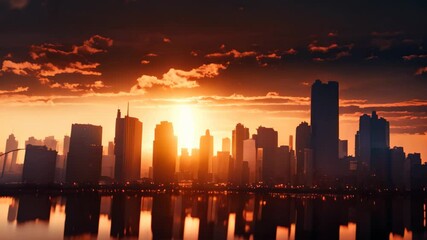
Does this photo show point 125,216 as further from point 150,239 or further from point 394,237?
point 394,237

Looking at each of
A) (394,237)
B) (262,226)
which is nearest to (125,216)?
(262,226)

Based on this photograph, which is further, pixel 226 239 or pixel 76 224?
pixel 76 224

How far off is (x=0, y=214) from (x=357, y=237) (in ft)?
261

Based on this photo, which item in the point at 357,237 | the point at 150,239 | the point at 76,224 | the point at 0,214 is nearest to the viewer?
the point at 150,239

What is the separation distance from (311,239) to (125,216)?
168 ft

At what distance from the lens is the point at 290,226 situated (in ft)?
369

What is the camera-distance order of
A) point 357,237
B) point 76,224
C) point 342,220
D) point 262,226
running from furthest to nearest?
point 342,220, point 262,226, point 76,224, point 357,237

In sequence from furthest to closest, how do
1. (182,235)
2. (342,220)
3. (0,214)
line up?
1. (342,220)
2. (0,214)
3. (182,235)

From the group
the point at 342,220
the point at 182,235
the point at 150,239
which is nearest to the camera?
the point at 150,239

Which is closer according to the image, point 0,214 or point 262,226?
point 262,226

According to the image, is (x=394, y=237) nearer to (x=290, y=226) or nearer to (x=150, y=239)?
(x=290, y=226)

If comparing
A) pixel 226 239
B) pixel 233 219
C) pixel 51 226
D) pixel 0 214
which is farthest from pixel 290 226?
pixel 0 214

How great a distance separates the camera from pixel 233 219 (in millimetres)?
125750

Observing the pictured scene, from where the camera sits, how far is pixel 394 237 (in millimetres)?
99938
